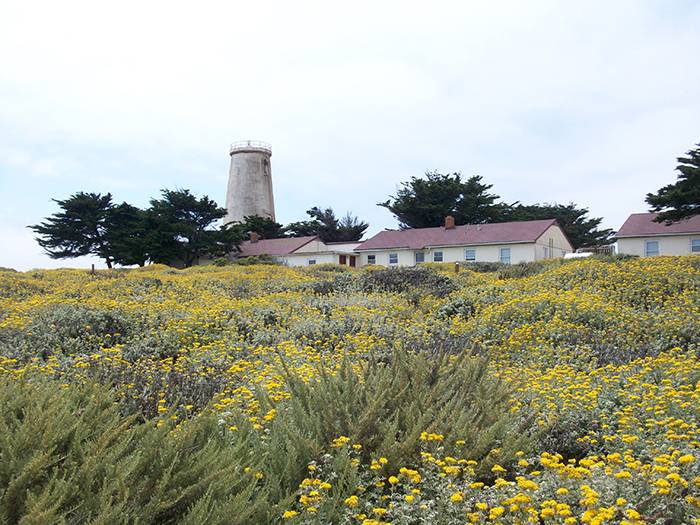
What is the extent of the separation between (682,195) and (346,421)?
26.6 meters

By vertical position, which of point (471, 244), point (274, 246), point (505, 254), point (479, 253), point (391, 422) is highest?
point (274, 246)

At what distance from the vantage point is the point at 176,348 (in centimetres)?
755

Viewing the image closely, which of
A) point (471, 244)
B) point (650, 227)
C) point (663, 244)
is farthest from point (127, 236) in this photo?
point (663, 244)

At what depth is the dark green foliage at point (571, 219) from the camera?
5219cm

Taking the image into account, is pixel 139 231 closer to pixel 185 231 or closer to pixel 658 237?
pixel 185 231

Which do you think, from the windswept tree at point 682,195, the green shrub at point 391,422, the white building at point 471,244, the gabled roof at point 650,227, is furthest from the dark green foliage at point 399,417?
the white building at point 471,244

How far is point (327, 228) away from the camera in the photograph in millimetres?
54219

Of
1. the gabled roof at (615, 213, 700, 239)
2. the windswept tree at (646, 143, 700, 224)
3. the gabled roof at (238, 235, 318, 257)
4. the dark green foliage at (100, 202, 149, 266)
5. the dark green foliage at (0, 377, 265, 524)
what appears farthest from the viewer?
the gabled roof at (238, 235, 318, 257)

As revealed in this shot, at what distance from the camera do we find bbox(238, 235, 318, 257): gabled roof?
41125 millimetres

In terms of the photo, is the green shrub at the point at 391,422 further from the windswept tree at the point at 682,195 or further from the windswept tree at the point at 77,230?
the windswept tree at the point at 77,230

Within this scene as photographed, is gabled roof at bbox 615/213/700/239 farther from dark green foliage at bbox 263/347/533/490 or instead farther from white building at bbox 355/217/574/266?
dark green foliage at bbox 263/347/533/490

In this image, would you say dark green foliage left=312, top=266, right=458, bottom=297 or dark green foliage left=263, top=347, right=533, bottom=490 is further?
dark green foliage left=312, top=266, right=458, bottom=297

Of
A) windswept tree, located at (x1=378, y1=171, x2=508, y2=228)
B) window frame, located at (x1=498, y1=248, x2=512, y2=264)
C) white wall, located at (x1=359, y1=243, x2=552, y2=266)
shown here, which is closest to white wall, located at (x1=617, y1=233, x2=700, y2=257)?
white wall, located at (x1=359, y1=243, x2=552, y2=266)

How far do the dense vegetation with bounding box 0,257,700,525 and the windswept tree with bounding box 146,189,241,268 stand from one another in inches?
1296
